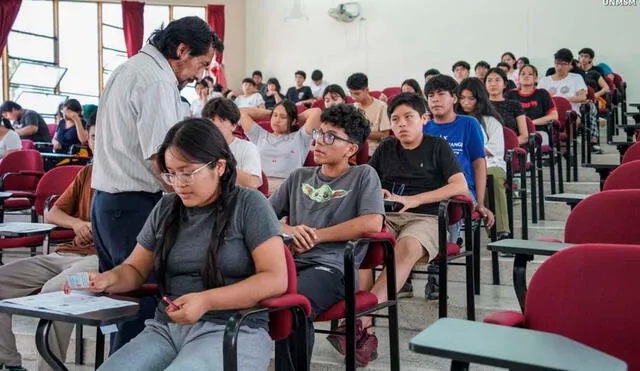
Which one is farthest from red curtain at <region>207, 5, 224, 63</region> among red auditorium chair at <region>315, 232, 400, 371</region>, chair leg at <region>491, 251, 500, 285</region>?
red auditorium chair at <region>315, 232, 400, 371</region>

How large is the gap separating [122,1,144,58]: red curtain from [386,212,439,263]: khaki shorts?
956cm

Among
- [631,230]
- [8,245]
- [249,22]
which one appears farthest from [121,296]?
[249,22]

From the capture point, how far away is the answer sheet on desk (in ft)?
6.53

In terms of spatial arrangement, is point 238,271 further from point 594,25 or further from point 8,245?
point 594,25

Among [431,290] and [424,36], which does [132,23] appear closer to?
[424,36]

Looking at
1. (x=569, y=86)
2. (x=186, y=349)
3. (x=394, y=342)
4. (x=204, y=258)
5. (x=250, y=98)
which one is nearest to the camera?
(x=186, y=349)

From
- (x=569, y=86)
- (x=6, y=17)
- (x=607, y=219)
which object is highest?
(x=6, y=17)

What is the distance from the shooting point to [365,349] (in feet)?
10.3

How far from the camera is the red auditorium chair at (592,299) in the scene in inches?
68.9

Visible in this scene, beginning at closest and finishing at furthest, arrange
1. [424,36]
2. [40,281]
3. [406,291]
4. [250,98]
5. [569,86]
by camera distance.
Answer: [40,281], [406,291], [569,86], [250,98], [424,36]

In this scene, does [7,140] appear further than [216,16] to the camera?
No

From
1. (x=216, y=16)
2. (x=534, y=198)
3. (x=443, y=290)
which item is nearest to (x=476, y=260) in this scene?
(x=443, y=290)

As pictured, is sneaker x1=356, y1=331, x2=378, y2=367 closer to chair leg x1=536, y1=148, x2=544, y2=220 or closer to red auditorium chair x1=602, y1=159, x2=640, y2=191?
red auditorium chair x1=602, y1=159, x2=640, y2=191

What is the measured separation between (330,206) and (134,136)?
87cm
